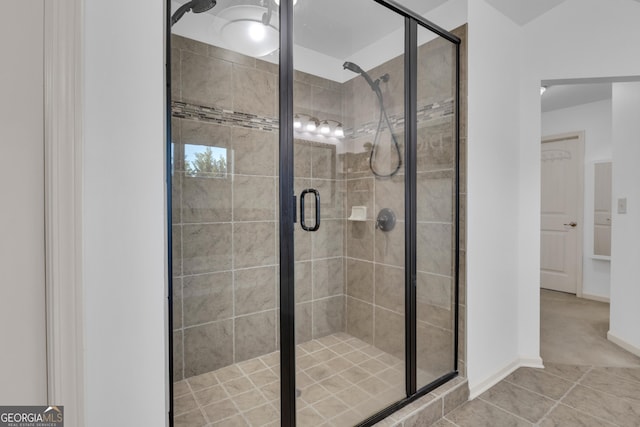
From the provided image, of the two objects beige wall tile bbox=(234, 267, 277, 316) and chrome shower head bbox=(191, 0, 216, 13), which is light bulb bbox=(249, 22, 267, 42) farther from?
beige wall tile bbox=(234, 267, 277, 316)

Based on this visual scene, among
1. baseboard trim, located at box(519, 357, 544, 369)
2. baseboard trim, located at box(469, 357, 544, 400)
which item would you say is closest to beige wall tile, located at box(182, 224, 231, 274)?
baseboard trim, located at box(469, 357, 544, 400)

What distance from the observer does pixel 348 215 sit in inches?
66.8

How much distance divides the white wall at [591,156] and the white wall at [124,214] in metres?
4.87

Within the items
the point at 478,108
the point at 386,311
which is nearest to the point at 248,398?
the point at 386,311

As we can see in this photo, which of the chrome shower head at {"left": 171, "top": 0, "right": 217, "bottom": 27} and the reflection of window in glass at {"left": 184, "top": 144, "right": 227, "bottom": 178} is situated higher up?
the chrome shower head at {"left": 171, "top": 0, "right": 217, "bottom": 27}

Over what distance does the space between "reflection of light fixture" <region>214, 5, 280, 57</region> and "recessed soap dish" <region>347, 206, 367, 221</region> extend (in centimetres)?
89

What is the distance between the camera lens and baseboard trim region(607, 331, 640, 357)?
2328 millimetres

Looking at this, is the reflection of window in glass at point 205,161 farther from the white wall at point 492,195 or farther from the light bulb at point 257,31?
the white wall at point 492,195

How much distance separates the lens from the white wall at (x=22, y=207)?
0.72 meters

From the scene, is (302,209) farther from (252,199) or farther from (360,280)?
(360,280)

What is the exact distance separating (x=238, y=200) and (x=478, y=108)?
159 centimetres

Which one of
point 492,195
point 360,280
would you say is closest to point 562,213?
point 492,195

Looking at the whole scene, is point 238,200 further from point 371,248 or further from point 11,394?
point 11,394

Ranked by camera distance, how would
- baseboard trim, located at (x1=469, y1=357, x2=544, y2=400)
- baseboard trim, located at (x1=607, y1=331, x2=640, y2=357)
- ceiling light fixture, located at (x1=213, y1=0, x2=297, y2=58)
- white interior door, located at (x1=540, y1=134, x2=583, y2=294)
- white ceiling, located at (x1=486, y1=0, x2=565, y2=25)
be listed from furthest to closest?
white interior door, located at (x1=540, y1=134, x2=583, y2=294), baseboard trim, located at (x1=607, y1=331, x2=640, y2=357), white ceiling, located at (x1=486, y1=0, x2=565, y2=25), baseboard trim, located at (x1=469, y1=357, x2=544, y2=400), ceiling light fixture, located at (x1=213, y1=0, x2=297, y2=58)
